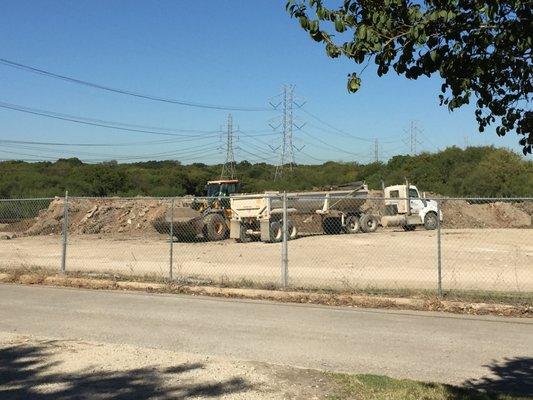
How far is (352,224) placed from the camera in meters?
31.3

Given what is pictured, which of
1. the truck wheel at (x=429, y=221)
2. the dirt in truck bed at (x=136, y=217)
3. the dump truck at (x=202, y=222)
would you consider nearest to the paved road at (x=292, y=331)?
the dump truck at (x=202, y=222)

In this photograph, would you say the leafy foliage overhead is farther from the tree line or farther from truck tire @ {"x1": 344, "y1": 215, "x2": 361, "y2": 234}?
the tree line

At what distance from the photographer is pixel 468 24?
338 centimetres

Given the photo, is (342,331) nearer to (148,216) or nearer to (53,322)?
(53,322)

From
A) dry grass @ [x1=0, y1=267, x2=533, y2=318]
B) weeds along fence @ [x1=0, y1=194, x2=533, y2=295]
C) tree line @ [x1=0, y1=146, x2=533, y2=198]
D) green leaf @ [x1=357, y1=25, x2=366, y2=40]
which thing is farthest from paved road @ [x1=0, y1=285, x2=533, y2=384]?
tree line @ [x1=0, y1=146, x2=533, y2=198]

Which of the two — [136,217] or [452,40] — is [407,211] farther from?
[452,40]

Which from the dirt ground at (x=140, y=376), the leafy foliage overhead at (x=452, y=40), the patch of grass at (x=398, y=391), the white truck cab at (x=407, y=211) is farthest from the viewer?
the white truck cab at (x=407, y=211)

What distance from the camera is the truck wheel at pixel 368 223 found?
3131 cm

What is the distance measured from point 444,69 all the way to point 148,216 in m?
33.9

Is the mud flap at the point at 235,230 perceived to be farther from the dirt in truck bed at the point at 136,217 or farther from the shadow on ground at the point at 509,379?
the shadow on ground at the point at 509,379

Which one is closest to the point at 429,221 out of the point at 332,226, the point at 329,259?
the point at 332,226

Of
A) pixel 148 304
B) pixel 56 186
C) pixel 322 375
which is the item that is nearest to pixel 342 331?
pixel 322 375

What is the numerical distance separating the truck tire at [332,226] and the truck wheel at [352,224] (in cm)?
44

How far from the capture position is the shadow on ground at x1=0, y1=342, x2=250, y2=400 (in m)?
5.45
